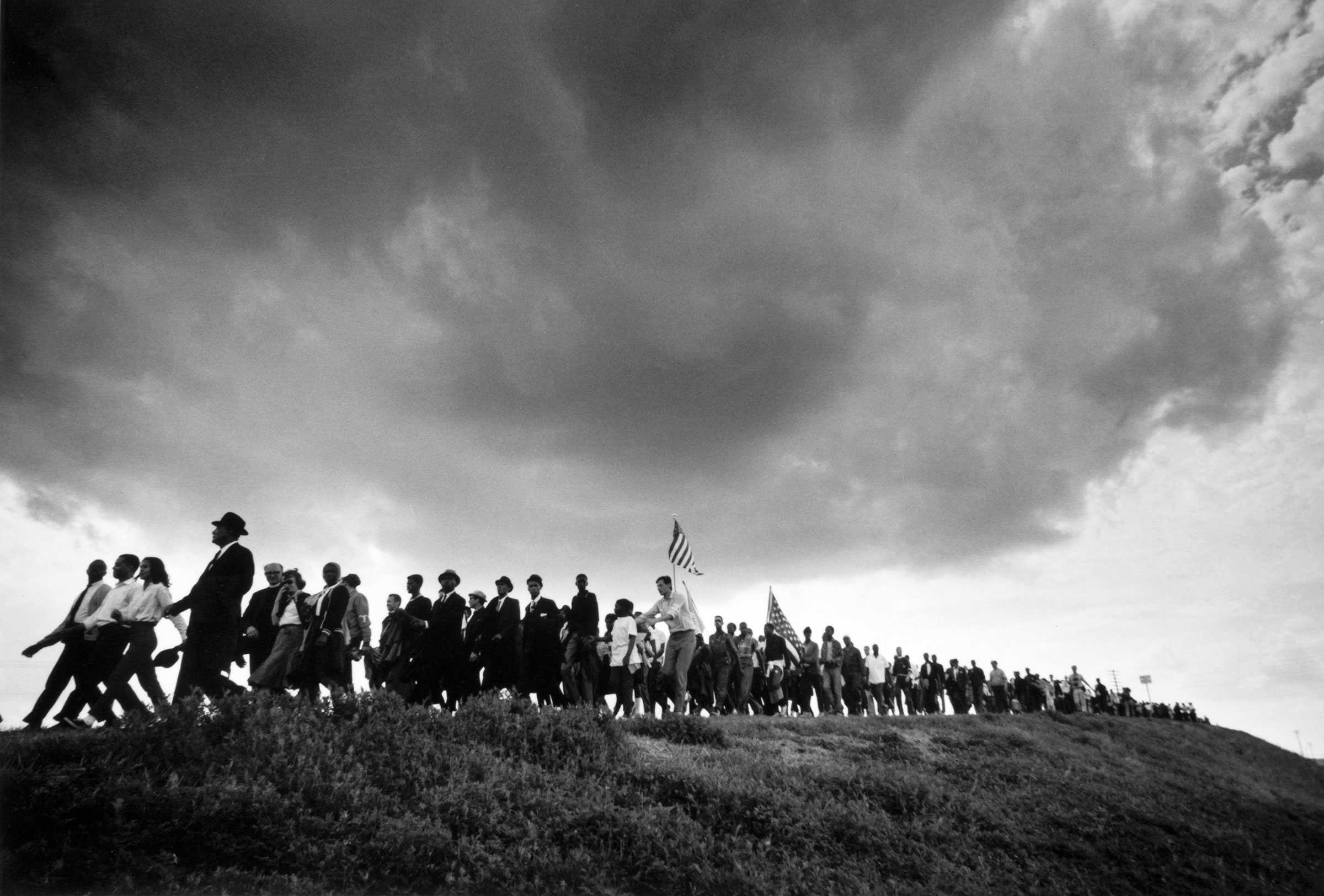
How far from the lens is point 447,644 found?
11648mm

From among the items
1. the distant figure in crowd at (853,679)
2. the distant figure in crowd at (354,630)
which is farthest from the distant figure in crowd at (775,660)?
the distant figure in crowd at (354,630)

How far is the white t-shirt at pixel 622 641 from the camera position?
1379 centimetres

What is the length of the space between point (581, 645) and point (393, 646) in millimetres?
3184

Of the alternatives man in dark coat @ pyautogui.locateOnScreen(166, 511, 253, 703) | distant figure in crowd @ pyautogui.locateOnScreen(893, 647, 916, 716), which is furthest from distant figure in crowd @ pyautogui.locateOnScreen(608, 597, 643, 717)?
distant figure in crowd @ pyautogui.locateOnScreen(893, 647, 916, 716)

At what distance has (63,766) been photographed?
19.2ft

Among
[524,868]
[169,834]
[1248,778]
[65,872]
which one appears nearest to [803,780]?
[524,868]

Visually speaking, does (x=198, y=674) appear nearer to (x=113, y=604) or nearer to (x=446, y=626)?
(x=113, y=604)

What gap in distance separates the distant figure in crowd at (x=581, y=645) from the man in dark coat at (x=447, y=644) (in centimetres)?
186

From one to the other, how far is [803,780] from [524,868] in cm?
484

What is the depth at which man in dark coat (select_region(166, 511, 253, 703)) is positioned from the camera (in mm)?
8891

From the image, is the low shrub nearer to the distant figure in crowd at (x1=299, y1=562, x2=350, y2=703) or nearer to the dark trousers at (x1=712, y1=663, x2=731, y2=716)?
the distant figure in crowd at (x1=299, y1=562, x2=350, y2=703)

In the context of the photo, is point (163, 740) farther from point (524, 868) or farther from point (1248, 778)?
point (1248, 778)

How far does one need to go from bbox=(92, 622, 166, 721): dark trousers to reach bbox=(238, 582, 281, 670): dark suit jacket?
192 cm

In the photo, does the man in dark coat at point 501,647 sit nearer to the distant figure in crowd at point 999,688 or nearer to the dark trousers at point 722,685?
the dark trousers at point 722,685
